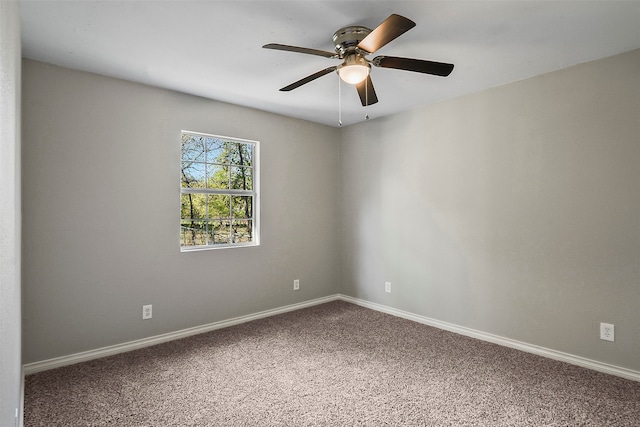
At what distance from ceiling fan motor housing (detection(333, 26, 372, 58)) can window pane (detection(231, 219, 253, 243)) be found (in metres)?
2.26

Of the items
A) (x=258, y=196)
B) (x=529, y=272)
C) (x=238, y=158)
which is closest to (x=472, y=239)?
(x=529, y=272)

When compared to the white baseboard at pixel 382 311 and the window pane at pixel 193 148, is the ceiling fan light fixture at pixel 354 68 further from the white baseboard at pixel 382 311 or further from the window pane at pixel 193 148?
the white baseboard at pixel 382 311

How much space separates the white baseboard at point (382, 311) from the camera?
8.70ft

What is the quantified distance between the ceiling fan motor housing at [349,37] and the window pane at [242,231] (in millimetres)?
2263

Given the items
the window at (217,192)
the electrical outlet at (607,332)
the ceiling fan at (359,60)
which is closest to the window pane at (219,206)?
A: the window at (217,192)

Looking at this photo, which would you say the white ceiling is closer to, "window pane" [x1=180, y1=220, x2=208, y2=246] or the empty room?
the empty room

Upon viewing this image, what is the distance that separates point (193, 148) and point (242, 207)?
817 mm

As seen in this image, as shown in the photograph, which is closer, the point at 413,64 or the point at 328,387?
the point at 413,64

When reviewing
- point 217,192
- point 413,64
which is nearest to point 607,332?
point 413,64

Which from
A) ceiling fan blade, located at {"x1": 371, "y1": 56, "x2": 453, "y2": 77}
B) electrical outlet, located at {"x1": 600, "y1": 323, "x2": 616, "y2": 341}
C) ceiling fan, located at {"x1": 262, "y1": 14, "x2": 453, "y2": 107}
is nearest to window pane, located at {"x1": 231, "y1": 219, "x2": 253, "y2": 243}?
ceiling fan, located at {"x1": 262, "y1": 14, "x2": 453, "y2": 107}

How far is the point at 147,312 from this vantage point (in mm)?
3189

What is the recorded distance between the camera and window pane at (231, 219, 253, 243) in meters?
3.92

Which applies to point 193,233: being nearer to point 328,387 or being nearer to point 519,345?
point 328,387

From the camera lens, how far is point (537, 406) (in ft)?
7.24
